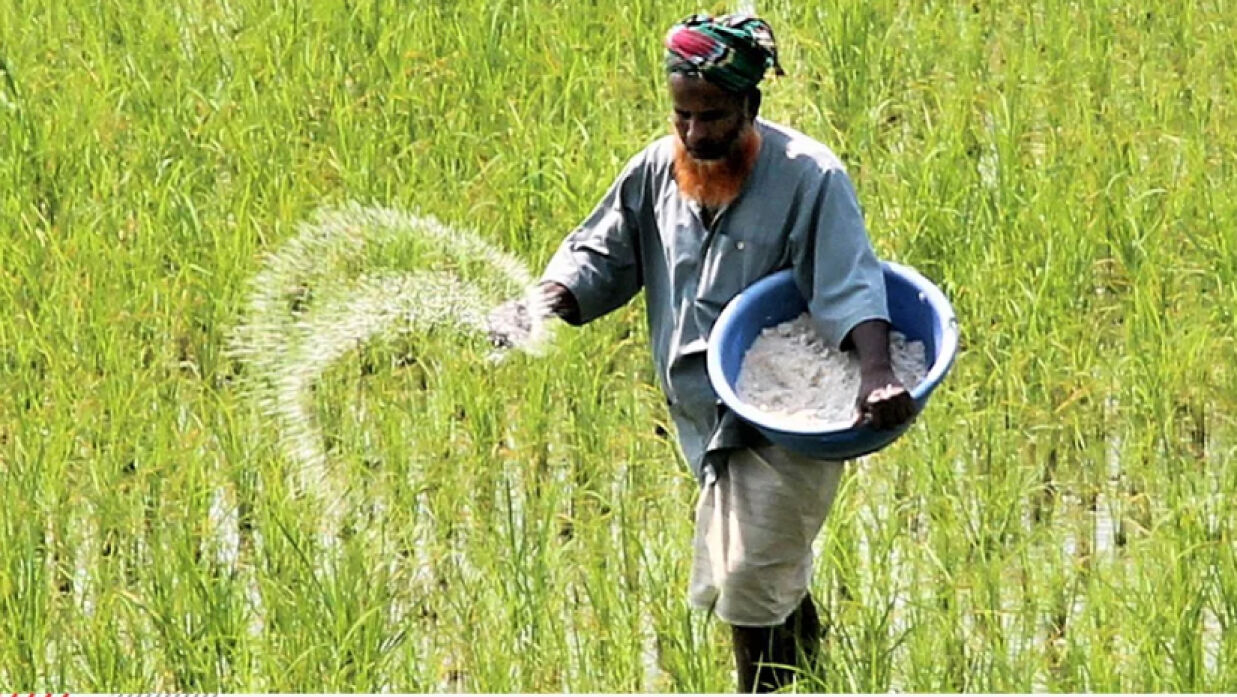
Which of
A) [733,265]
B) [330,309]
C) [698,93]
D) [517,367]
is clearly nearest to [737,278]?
[733,265]

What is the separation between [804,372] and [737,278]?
159 millimetres

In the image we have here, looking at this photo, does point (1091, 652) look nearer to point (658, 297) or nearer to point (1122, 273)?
point (658, 297)

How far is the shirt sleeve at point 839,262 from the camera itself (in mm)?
3330

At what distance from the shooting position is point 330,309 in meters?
4.13

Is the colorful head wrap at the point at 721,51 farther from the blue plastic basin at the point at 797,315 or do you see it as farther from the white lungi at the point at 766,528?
the white lungi at the point at 766,528

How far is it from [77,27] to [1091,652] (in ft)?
11.8

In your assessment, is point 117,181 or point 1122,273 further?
point 117,181

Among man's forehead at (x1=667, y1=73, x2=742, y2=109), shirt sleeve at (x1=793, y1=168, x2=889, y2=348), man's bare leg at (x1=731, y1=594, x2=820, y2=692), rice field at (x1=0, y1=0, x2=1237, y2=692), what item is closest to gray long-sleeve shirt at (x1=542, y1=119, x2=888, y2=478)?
shirt sleeve at (x1=793, y1=168, x2=889, y2=348)

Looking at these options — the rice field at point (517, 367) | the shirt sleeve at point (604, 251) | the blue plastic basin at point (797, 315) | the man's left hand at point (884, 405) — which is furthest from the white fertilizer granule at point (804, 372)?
the rice field at point (517, 367)

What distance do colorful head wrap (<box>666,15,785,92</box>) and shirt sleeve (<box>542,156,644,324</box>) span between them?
0.92 feet

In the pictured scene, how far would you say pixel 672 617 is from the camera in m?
3.63

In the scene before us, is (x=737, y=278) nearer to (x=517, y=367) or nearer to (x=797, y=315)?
(x=797, y=315)

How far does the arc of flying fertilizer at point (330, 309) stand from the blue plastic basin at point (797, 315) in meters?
0.44

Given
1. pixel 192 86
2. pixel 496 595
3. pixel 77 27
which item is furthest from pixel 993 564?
pixel 77 27
